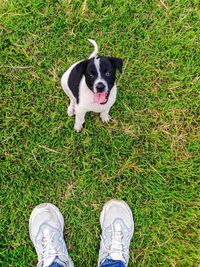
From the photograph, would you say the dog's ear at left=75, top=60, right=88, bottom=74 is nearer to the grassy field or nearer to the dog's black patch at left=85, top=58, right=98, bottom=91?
the dog's black patch at left=85, top=58, right=98, bottom=91

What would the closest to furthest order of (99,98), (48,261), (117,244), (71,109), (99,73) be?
(99,73) → (99,98) → (48,261) → (117,244) → (71,109)

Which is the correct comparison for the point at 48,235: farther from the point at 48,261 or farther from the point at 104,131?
the point at 104,131

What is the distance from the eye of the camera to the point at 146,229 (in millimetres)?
3744

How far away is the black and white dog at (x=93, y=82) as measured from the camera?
2.93 meters

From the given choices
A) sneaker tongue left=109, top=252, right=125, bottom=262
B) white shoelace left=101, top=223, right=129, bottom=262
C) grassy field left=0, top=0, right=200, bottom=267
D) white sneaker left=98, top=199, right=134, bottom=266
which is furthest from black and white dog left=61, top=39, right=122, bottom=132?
sneaker tongue left=109, top=252, right=125, bottom=262

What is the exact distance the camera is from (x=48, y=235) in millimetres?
3613

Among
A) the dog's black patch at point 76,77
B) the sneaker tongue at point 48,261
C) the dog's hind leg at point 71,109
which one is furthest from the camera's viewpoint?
the dog's hind leg at point 71,109

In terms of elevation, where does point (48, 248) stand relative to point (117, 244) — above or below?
below

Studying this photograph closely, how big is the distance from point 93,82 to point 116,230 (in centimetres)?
158

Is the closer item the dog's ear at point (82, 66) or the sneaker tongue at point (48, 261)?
the dog's ear at point (82, 66)

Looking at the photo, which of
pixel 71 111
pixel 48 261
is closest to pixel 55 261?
pixel 48 261

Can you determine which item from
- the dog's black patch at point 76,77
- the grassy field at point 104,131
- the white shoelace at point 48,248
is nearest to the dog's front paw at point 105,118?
the grassy field at point 104,131

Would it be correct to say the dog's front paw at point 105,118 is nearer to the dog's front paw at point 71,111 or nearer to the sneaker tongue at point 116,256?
the dog's front paw at point 71,111

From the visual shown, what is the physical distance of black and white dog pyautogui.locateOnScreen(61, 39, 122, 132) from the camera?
2928mm
